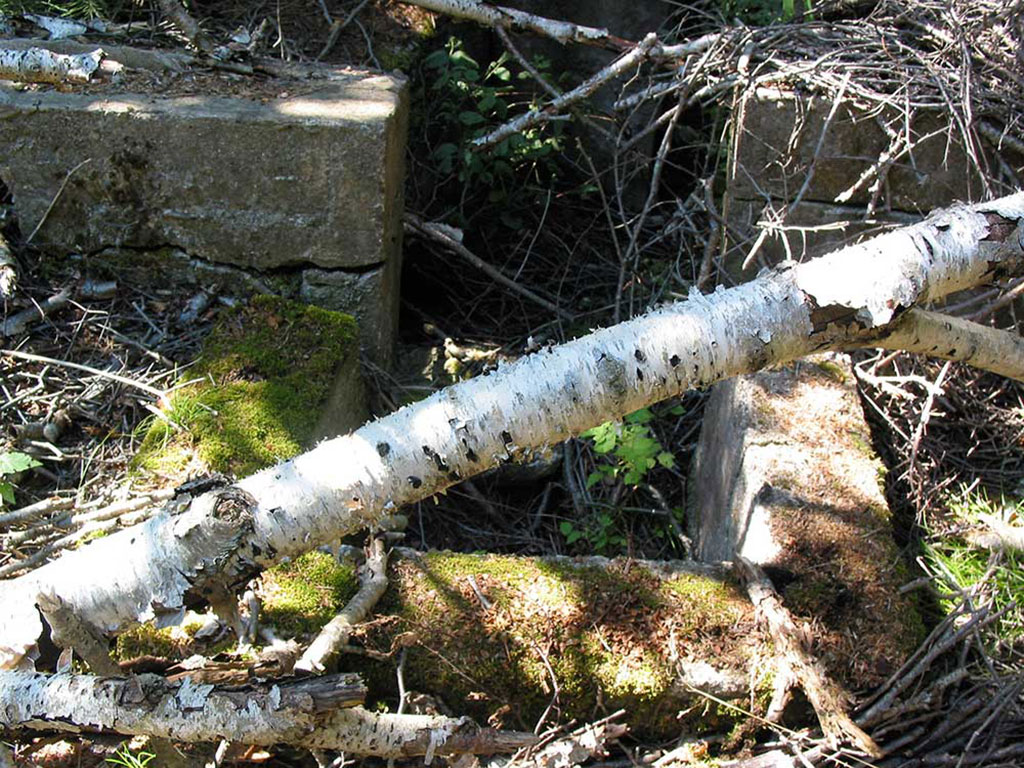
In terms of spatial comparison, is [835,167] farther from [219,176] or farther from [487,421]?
[219,176]

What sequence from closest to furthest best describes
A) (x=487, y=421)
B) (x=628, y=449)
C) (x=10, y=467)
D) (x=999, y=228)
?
(x=487, y=421) → (x=999, y=228) → (x=10, y=467) → (x=628, y=449)

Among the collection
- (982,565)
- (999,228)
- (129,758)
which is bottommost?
(982,565)

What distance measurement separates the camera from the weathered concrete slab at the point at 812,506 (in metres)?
2.61

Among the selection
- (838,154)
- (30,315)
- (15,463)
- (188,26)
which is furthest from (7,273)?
(838,154)

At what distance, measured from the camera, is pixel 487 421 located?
6.99 feet

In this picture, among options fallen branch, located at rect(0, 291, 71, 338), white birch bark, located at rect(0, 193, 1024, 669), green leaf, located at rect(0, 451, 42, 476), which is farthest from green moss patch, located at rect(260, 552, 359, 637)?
fallen branch, located at rect(0, 291, 71, 338)

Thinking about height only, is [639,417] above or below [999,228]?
below

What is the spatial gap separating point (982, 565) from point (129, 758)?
281 centimetres

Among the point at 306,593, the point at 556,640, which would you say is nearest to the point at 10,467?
the point at 306,593

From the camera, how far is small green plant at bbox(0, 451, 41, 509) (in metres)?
2.82

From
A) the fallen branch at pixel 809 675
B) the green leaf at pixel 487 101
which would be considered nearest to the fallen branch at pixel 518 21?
the green leaf at pixel 487 101

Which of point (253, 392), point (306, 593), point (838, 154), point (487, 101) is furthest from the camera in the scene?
point (487, 101)

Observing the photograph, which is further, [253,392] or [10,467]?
[253,392]

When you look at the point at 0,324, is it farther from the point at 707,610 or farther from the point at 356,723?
the point at 707,610
